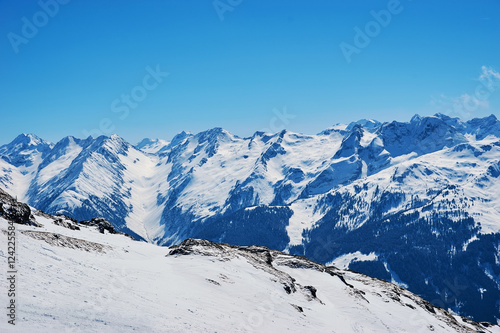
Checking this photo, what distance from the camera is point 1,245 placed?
3562cm

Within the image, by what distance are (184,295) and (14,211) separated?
89.5 feet

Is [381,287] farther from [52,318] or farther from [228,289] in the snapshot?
[52,318]

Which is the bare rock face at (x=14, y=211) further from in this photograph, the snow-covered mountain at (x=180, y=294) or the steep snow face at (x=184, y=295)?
the steep snow face at (x=184, y=295)

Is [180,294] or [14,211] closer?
[180,294]

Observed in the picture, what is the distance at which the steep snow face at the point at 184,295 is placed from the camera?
30562 millimetres

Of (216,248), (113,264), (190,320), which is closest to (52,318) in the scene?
(190,320)

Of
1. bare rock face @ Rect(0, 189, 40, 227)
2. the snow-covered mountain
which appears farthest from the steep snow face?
bare rock face @ Rect(0, 189, 40, 227)

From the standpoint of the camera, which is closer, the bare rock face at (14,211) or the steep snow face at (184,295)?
the steep snow face at (184,295)

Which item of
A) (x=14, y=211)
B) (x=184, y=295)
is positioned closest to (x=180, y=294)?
(x=184, y=295)

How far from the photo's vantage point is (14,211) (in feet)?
166

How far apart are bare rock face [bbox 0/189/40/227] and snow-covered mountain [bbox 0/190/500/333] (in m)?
0.17

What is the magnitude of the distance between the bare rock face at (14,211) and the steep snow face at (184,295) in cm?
245

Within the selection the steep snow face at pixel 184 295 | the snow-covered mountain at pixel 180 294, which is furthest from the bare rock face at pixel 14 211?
the steep snow face at pixel 184 295

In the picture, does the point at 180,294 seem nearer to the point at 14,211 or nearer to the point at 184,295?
the point at 184,295
